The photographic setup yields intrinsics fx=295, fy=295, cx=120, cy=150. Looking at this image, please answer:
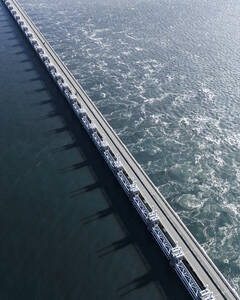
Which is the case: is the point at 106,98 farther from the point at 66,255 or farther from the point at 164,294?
the point at 164,294

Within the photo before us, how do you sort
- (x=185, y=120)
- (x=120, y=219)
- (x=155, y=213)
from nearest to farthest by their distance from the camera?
(x=155, y=213) → (x=120, y=219) → (x=185, y=120)

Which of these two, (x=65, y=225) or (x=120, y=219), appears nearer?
(x=65, y=225)

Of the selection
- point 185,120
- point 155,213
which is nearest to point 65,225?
point 155,213

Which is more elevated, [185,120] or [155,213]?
[185,120]

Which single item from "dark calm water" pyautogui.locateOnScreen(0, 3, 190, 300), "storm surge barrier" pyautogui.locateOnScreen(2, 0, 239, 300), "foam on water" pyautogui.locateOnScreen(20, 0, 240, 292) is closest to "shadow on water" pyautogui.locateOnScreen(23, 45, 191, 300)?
"dark calm water" pyautogui.locateOnScreen(0, 3, 190, 300)

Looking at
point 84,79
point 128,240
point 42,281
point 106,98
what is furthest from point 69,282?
point 84,79

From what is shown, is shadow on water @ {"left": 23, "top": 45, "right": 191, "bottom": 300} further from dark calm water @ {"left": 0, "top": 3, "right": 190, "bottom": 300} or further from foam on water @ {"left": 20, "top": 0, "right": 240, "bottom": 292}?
Result: foam on water @ {"left": 20, "top": 0, "right": 240, "bottom": 292}

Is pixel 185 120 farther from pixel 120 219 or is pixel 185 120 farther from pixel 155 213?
pixel 120 219
